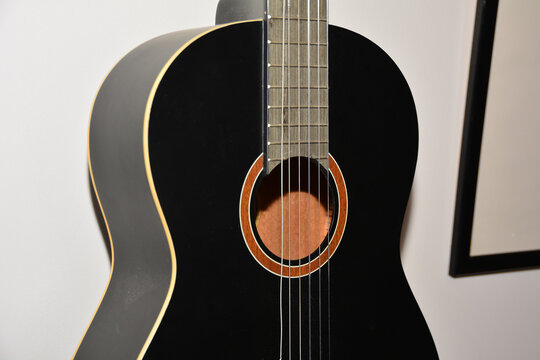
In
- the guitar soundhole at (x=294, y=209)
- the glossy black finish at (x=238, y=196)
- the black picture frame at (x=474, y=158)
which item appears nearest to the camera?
the glossy black finish at (x=238, y=196)

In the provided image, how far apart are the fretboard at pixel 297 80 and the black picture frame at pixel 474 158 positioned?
0.56 metres

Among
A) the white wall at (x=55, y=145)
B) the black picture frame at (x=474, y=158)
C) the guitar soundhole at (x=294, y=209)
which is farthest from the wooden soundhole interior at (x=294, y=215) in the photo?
the black picture frame at (x=474, y=158)

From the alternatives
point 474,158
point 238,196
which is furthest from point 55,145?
point 474,158

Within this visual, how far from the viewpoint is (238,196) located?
828 mm

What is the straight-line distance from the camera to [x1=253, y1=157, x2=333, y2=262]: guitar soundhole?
3.03 feet

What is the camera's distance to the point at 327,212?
0.94m

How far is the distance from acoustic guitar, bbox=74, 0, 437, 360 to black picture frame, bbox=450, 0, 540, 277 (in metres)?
0.40

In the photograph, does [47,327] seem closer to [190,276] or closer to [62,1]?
[190,276]

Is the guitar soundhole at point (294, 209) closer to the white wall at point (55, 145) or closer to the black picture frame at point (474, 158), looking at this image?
the white wall at point (55, 145)

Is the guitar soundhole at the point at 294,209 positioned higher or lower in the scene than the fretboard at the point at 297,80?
lower

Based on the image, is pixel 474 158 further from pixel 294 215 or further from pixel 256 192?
pixel 256 192

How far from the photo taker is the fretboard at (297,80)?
84cm

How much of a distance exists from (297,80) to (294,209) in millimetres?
221

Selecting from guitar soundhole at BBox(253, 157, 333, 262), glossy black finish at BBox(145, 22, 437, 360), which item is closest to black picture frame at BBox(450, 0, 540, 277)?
glossy black finish at BBox(145, 22, 437, 360)
